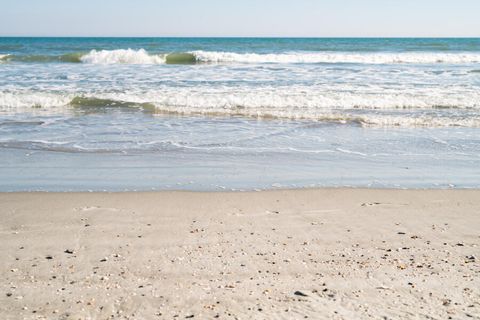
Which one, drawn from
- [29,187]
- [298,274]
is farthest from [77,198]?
[298,274]

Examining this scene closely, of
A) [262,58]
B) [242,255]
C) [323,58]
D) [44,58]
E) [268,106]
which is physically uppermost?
[323,58]

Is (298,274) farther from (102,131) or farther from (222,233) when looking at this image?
(102,131)

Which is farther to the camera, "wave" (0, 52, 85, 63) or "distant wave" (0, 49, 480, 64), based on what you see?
"distant wave" (0, 49, 480, 64)

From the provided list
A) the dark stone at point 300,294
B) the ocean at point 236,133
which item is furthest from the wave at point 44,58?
the dark stone at point 300,294

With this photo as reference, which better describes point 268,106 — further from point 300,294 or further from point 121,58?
point 121,58

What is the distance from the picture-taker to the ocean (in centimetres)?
722

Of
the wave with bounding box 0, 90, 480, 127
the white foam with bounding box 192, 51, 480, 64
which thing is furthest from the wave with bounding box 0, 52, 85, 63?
the wave with bounding box 0, 90, 480, 127

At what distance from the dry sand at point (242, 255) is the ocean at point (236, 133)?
0.83m

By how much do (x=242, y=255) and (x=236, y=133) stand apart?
19.8 feet

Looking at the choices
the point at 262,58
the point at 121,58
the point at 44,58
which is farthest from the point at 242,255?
the point at 44,58

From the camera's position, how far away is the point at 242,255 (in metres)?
4.50

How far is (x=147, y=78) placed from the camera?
65.1ft

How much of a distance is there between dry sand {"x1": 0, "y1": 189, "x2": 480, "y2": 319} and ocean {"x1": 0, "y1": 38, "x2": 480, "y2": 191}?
0.83 meters

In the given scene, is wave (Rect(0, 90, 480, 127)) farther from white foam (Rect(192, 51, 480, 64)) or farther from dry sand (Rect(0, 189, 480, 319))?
white foam (Rect(192, 51, 480, 64))
